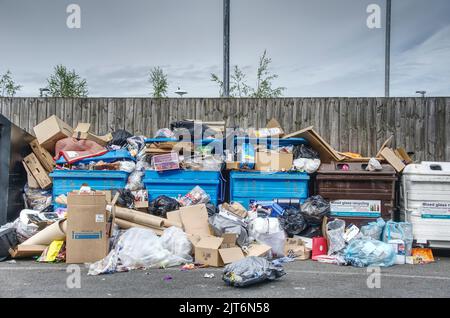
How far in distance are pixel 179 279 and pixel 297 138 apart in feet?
10.9

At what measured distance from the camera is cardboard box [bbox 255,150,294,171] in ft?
23.3

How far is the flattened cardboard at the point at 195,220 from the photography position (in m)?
6.27

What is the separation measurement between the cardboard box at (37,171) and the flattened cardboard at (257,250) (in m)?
3.56

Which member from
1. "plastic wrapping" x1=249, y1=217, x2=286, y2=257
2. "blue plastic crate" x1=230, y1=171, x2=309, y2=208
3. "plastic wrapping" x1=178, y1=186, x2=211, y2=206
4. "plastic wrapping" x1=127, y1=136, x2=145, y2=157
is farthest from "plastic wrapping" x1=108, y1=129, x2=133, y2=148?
"plastic wrapping" x1=249, y1=217, x2=286, y2=257

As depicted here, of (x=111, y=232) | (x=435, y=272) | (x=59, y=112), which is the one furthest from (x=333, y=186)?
(x=59, y=112)

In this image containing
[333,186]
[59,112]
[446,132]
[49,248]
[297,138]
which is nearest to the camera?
[49,248]

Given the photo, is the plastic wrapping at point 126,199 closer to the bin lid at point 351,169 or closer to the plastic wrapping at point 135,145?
the plastic wrapping at point 135,145

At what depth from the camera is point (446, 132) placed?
26.3 feet

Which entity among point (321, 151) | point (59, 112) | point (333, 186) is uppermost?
point (59, 112)

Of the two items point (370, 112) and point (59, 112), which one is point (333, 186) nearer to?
point (370, 112)

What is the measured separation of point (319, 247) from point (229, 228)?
126 centimetres

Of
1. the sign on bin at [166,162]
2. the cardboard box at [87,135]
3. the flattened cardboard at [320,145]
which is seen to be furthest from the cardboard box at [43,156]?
the flattened cardboard at [320,145]

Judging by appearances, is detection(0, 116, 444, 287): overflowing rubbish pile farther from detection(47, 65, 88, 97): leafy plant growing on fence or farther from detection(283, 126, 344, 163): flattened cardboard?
detection(47, 65, 88, 97): leafy plant growing on fence

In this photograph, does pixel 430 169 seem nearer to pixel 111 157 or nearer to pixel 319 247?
pixel 319 247
